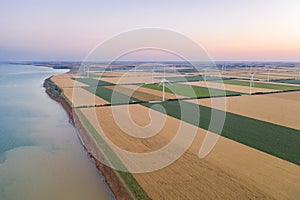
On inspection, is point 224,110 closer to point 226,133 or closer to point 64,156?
point 226,133

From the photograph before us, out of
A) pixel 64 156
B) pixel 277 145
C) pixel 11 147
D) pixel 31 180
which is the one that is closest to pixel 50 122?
pixel 11 147

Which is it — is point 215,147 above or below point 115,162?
above

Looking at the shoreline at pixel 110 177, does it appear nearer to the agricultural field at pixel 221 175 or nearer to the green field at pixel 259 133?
the agricultural field at pixel 221 175

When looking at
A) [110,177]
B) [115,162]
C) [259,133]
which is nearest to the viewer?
[110,177]

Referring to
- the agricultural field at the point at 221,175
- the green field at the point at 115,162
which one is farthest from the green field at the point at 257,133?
the green field at the point at 115,162

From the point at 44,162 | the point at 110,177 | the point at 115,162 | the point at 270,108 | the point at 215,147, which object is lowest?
the point at 44,162

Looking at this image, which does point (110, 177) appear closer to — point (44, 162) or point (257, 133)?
point (44, 162)

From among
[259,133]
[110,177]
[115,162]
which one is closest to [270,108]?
[259,133]
